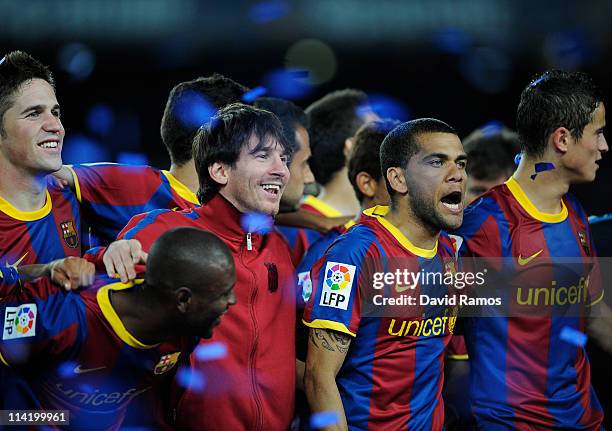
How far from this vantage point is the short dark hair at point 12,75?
2.71 m

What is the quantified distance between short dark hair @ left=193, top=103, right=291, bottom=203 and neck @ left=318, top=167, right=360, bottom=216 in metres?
1.55

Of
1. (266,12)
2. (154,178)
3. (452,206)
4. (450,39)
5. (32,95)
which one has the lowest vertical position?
(452,206)

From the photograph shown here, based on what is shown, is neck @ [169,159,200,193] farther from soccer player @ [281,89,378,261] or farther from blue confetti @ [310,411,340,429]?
blue confetti @ [310,411,340,429]

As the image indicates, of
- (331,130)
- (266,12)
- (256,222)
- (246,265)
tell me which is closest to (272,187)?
(256,222)

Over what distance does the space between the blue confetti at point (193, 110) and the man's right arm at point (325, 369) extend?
3.65 feet

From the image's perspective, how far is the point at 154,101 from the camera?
738cm

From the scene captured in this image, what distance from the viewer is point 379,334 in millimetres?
2602

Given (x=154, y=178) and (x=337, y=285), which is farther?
(x=154, y=178)

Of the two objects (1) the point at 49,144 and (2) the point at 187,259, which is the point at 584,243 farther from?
(1) the point at 49,144

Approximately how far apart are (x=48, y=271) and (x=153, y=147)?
5.04m

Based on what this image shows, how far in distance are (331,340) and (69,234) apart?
40.4 inches

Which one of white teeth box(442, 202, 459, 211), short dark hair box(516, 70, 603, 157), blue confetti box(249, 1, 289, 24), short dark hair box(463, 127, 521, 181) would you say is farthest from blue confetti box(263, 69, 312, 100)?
white teeth box(442, 202, 459, 211)

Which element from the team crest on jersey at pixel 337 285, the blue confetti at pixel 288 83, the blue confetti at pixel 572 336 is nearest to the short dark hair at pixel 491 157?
the blue confetti at pixel 572 336

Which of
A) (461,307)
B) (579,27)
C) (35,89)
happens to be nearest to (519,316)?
(461,307)
